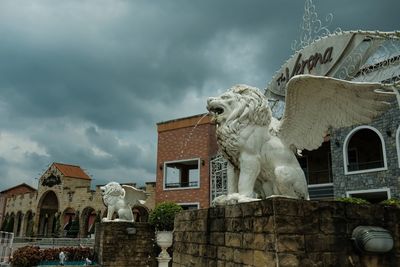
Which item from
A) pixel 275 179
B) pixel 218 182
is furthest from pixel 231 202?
pixel 218 182

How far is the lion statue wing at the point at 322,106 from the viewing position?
136 inches

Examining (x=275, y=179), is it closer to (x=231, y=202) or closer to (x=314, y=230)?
(x=231, y=202)

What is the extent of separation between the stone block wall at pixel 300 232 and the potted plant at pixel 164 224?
875 cm

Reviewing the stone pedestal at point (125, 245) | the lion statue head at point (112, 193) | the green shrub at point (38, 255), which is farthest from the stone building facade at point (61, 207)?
the lion statue head at point (112, 193)

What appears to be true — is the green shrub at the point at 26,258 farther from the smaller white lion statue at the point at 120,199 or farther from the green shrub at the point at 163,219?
the green shrub at the point at 163,219

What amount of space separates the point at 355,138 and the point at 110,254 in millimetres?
10376

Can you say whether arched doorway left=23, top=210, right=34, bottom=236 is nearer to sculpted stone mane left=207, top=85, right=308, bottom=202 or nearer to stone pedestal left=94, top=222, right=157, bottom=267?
stone pedestal left=94, top=222, right=157, bottom=267

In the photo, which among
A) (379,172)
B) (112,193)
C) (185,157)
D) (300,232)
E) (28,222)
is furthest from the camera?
(28,222)

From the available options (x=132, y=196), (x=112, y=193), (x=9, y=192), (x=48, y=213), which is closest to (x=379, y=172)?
(x=132, y=196)

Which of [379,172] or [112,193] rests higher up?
[379,172]

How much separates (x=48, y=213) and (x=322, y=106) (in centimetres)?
3304

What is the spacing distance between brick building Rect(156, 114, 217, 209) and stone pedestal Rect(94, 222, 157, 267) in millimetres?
6208

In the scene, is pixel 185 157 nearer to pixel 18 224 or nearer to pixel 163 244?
pixel 163 244

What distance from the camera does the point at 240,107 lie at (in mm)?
4031
